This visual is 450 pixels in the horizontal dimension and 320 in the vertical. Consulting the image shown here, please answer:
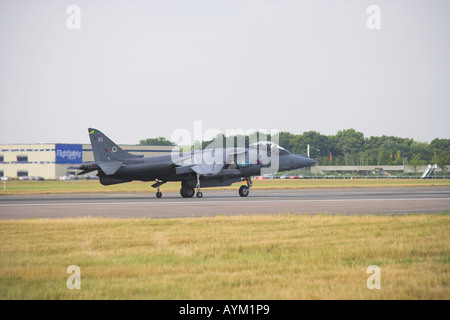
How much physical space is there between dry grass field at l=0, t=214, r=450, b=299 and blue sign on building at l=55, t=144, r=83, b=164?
97.6 m

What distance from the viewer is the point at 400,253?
11.4 metres

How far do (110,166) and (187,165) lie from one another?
198 inches

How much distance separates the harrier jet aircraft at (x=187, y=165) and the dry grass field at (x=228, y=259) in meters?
14.9

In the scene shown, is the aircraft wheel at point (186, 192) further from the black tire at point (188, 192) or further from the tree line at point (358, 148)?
the tree line at point (358, 148)

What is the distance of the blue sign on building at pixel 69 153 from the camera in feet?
368

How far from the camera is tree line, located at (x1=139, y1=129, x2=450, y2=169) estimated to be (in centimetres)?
13938

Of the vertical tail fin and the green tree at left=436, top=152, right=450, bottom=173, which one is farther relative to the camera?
the green tree at left=436, top=152, right=450, bottom=173

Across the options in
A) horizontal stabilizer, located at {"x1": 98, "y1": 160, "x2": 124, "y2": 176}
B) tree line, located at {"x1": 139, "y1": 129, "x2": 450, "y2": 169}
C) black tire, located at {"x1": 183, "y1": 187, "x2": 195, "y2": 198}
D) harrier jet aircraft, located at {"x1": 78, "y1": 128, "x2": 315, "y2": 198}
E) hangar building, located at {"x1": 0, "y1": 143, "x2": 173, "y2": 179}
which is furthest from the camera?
tree line, located at {"x1": 139, "y1": 129, "x2": 450, "y2": 169}

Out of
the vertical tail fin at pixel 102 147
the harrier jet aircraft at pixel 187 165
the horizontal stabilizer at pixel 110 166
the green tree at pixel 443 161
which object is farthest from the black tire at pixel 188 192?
the green tree at pixel 443 161

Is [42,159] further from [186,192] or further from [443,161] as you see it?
[443,161]

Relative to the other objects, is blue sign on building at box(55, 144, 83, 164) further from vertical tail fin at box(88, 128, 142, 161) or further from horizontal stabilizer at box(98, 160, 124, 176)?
horizontal stabilizer at box(98, 160, 124, 176)

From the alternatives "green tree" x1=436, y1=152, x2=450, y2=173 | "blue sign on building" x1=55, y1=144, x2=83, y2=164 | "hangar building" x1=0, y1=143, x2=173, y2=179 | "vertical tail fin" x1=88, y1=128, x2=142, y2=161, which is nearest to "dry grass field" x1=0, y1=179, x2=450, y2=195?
"vertical tail fin" x1=88, y1=128, x2=142, y2=161

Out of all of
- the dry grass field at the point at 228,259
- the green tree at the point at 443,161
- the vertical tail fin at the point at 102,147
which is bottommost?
the dry grass field at the point at 228,259
